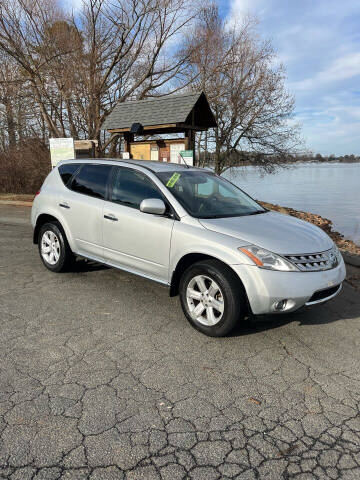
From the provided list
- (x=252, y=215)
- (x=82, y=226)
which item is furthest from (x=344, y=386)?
(x=82, y=226)

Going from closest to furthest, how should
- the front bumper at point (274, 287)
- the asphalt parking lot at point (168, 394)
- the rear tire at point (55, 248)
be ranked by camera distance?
the asphalt parking lot at point (168, 394)
the front bumper at point (274, 287)
the rear tire at point (55, 248)

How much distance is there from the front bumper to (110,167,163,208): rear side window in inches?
56.0

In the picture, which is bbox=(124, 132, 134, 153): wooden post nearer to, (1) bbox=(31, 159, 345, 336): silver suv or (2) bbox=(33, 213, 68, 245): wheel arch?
(1) bbox=(31, 159, 345, 336): silver suv

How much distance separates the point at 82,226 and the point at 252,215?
221 cm

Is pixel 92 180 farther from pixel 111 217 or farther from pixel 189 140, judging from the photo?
pixel 189 140

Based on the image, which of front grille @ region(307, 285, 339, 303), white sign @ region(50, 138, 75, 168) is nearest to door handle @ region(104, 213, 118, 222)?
front grille @ region(307, 285, 339, 303)

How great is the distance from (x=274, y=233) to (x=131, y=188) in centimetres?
179

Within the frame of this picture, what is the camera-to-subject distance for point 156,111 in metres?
10.3

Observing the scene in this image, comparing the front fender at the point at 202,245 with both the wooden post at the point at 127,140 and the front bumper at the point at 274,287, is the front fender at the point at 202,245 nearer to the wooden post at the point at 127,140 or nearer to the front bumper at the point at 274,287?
the front bumper at the point at 274,287

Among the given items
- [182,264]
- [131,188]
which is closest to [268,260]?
[182,264]

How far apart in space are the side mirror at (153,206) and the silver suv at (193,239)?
0.04ft

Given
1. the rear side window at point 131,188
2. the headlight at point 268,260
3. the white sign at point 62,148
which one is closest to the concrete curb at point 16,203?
the white sign at point 62,148

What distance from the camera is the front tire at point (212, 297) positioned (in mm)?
3283

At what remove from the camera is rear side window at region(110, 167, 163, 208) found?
13.7ft
